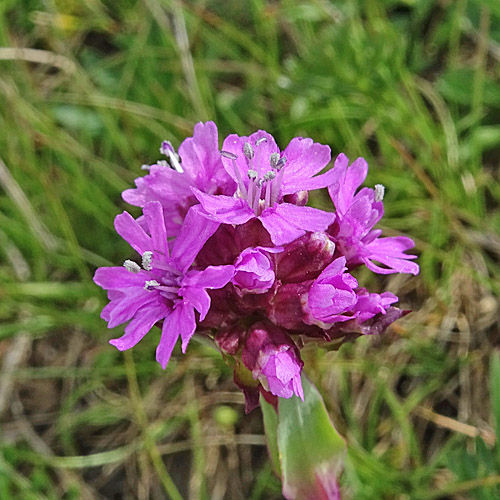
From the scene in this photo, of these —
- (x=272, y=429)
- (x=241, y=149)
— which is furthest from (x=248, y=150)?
(x=272, y=429)

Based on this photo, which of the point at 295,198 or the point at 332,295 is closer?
the point at 332,295

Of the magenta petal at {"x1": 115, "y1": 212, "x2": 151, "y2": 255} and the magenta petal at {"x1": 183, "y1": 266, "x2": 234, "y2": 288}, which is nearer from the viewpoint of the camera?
the magenta petal at {"x1": 183, "y1": 266, "x2": 234, "y2": 288}

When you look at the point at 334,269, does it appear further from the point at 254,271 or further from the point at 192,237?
the point at 192,237

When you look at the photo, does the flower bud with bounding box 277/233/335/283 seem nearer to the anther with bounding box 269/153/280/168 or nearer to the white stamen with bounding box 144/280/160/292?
the anther with bounding box 269/153/280/168

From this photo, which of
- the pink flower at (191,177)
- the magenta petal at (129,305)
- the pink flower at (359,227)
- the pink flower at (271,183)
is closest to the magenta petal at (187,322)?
the magenta petal at (129,305)

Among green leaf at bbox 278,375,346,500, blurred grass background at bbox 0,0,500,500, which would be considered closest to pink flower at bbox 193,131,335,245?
green leaf at bbox 278,375,346,500

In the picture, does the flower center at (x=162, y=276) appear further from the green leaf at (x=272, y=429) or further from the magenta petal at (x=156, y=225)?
the green leaf at (x=272, y=429)
